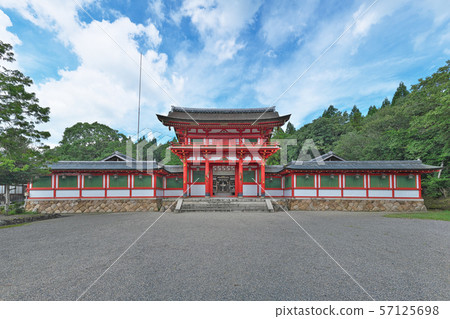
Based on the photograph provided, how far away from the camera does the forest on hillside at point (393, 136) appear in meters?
14.5

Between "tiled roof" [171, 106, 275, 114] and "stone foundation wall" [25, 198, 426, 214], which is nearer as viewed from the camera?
"stone foundation wall" [25, 198, 426, 214]

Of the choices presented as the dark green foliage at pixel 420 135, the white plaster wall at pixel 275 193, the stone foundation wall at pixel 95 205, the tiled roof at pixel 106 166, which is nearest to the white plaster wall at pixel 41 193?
the stone foundation wall at pixel 95 205

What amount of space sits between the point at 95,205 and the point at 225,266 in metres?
13.7

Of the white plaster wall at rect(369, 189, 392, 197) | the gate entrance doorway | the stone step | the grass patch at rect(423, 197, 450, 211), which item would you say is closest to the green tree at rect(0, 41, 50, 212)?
the stone step

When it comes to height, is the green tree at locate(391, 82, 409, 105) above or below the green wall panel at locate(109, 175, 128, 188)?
above

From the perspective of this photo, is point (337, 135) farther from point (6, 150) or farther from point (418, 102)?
point (6, 150)

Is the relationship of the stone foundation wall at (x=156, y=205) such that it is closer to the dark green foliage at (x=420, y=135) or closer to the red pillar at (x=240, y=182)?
the red pillar at (x=240, y=182)

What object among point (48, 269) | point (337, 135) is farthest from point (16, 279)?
point (337, 135)

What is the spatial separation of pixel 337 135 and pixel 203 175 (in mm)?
29496

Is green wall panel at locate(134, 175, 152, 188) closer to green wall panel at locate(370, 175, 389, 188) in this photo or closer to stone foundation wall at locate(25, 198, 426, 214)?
stone foundation wall at locate(25, 198, 426, 214)

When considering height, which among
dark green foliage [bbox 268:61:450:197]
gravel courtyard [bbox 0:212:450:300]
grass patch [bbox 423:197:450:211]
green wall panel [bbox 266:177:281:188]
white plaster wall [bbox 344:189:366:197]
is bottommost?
grass patch [bbox 423:197:450:211]

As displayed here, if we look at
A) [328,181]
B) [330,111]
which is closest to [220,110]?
[328,181]

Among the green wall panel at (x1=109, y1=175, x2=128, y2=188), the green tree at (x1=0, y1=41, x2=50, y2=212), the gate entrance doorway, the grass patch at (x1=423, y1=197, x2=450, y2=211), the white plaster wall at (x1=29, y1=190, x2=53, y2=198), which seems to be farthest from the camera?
the gate entrance doorway

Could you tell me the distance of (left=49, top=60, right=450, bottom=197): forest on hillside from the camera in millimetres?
14510
